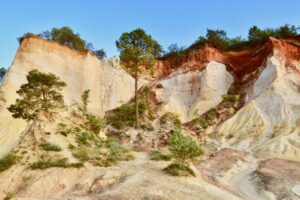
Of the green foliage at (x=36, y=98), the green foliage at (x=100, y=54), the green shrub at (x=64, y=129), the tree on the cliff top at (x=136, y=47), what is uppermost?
the green foliage at (x=100, y=54)

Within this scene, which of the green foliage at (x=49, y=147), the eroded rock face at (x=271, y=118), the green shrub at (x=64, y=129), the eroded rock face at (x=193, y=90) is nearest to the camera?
the green foliage at (x=49, y=147)

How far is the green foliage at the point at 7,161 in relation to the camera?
58.0 feet

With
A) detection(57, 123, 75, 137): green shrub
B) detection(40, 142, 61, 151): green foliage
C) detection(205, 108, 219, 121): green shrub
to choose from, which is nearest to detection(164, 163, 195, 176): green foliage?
Answer: detection(40, 142, 61, 151): green foliage

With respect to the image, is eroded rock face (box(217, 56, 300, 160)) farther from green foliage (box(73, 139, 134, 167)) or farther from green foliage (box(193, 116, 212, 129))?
green foliage (box(73, 139, 134, 167))

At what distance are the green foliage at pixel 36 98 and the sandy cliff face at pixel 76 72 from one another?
48.4 feet

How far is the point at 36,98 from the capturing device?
2258 cm

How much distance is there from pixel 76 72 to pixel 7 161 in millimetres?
29792

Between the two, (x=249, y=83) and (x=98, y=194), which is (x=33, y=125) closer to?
(x=98, y=194)

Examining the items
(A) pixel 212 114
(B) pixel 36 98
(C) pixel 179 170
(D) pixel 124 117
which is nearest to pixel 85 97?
(D) pixel 124 117

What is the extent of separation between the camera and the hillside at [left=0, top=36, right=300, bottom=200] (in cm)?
1630

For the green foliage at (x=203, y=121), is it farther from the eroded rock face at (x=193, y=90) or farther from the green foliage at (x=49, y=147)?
the green foliage at (x=49, y=147)

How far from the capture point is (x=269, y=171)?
2184 centimetres

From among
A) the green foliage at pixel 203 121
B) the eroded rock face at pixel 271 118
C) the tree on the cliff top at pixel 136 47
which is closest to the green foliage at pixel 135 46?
the tree on the cliff top at pixel 136 47

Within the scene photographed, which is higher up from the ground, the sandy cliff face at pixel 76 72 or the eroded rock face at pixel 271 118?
the sandy cliff face at pixel 76 72
